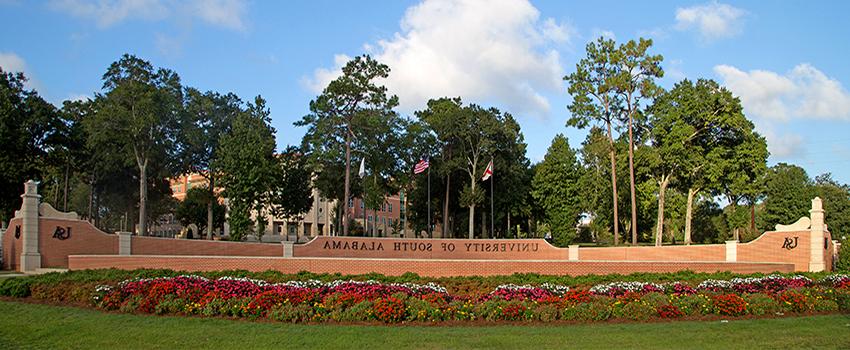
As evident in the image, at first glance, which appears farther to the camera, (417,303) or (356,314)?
(417,303)

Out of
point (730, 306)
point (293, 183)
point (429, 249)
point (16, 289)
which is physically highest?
point (293, 183)

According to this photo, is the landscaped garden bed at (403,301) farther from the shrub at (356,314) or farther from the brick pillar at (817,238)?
the brick pillar at (817,238)

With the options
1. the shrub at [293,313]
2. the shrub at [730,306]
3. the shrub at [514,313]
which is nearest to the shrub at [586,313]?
the shrub at [514,313]

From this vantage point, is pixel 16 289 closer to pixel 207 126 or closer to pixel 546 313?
pixel 546 313

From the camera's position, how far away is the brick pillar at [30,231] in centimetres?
2616

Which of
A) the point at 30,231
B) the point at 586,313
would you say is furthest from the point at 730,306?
the point at 30,231

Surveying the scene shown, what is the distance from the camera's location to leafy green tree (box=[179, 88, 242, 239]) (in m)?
48.5

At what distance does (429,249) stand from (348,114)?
13.5 metres

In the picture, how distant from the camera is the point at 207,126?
5078 cm

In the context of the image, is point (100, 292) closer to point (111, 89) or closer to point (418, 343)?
point (418, 343)

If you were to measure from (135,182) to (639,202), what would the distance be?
38938mm

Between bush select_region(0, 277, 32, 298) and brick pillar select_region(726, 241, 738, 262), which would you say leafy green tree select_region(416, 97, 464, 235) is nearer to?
brick pillar select_region(726, 241, 738, 262)

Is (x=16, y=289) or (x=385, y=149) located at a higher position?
(x=385, y=149)

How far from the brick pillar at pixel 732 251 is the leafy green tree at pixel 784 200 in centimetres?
3239
